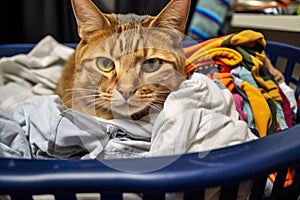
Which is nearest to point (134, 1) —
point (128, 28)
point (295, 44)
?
point (128, 28)

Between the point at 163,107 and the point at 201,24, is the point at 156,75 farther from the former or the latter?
the point at 201,24

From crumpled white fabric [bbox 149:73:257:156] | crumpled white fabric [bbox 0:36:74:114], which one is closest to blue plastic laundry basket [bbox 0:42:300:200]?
crumpled white fabric [bbox 149:73:257:156]

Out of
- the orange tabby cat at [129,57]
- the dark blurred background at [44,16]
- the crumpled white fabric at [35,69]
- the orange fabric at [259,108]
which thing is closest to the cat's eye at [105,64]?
the orange tabby cat at [129,57]

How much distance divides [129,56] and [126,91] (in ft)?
0.17

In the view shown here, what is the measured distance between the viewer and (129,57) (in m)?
0.43

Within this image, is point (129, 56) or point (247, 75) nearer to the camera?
point (129, 56)

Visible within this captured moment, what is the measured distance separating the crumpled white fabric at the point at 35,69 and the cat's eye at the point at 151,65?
0.51 meters

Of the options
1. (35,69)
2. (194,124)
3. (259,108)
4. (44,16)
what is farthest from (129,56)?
(35,69)

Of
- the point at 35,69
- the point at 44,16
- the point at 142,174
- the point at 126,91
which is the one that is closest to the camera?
the point at 142,174

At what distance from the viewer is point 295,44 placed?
0.82 meters

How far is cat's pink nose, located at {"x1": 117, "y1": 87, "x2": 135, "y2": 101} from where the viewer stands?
16.5 inches

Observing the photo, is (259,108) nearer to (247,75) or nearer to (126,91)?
(247,75)

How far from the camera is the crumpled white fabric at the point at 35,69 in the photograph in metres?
0.88

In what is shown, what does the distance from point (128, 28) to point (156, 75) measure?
8cm
